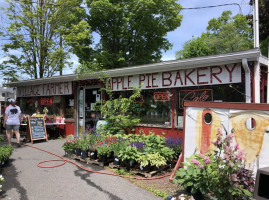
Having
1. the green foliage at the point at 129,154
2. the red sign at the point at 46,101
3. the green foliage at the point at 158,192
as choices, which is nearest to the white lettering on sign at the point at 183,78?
the green foliage at the point at 129,154

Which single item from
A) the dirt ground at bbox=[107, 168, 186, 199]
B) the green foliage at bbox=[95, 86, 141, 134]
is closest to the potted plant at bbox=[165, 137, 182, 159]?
the dirt ground at bbox=[107, 168, 186, 199]

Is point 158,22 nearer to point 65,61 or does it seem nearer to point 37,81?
point 65,61

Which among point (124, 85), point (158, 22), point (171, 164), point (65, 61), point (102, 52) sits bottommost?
point (171, 164)

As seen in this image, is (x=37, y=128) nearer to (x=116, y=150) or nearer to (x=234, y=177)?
(x=116, y=150)

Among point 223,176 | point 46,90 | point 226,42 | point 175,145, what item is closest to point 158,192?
point 223,176

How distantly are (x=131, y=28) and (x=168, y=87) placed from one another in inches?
607

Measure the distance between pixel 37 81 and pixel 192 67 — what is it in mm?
8731

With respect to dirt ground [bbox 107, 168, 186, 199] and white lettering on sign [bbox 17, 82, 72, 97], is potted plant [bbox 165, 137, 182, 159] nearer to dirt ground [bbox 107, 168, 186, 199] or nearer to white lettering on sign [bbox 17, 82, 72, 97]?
dirt ground [bbox 107, 168, 186, 199]

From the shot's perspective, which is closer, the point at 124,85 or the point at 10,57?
the point at 124,85

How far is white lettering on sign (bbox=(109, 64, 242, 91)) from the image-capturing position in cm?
622

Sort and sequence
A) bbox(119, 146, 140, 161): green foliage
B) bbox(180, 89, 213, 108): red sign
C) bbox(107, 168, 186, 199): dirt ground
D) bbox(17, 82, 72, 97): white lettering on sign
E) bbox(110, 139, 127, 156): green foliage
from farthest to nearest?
bbox(17, 82, 72, 97): white lettering on sign
bbox(180, 89, 213, 108): red sign
bbox(110, 139, 127, 156): green foliage
bbox(119, 146, 140, 161): green foliage
bbox(107, 168, 186, 199): dirt ground

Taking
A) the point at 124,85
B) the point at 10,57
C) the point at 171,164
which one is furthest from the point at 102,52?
the point at 171,164

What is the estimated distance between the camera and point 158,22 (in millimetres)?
21797

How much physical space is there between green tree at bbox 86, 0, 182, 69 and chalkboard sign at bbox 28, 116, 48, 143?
11220mm
